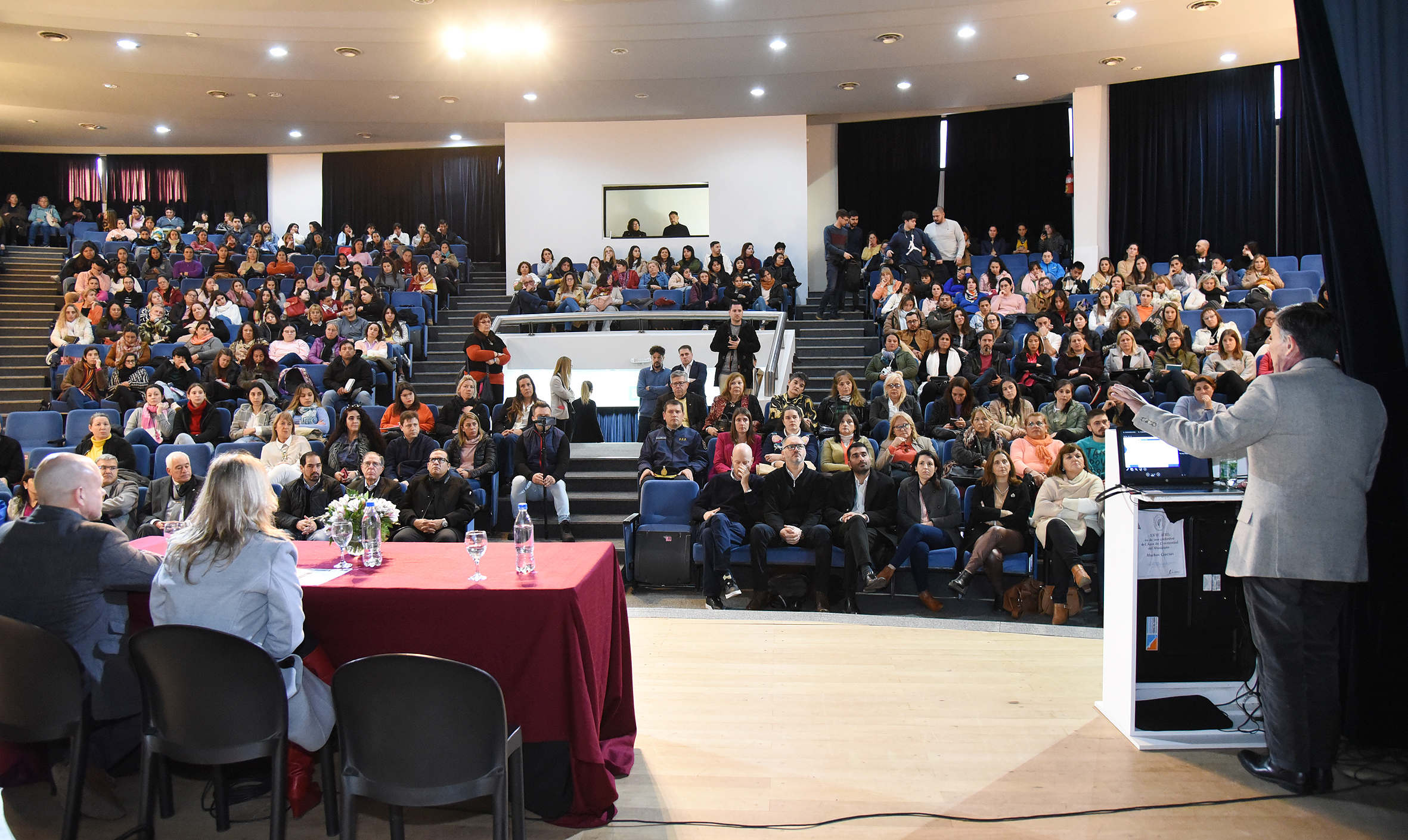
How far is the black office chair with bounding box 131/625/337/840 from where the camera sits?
7.36ft

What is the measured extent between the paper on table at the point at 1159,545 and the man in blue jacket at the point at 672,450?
3.72 m

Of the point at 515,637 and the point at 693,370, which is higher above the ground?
the point at 693,370

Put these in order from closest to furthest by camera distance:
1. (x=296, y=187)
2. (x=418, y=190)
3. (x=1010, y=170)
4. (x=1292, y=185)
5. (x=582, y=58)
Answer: (x=582, y=58) → (x=1292, y=185) → (x=1010, y=170) → (x=296, y=187) → (x=418, y=190)

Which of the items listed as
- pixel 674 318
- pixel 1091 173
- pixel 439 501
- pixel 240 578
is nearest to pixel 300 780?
pixel 240 578

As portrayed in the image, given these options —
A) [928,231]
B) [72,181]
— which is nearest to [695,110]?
[928,231]

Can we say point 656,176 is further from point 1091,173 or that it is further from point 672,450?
point 672,450

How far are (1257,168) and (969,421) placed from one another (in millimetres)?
7393

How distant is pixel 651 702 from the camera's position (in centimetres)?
356

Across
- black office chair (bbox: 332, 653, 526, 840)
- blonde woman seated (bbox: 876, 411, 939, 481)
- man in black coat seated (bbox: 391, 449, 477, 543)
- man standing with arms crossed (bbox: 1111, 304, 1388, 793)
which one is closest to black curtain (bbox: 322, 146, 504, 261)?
man in black coat seated (bbox: 391, 449, 477, 543)

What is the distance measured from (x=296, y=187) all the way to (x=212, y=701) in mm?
15756

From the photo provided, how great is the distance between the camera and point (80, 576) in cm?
262

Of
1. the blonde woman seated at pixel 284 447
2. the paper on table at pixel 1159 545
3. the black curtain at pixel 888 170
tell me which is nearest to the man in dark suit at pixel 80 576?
the paper on table at pixel 1159 545

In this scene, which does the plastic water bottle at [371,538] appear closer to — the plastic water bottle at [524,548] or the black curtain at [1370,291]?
the plastic water bottle at [524,548]

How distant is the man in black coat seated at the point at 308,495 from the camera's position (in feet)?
19.5
